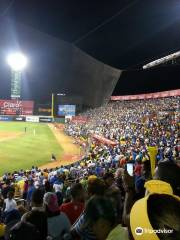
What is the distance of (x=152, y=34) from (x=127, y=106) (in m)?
12.1

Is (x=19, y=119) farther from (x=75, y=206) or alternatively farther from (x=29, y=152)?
(x=75, y=206)

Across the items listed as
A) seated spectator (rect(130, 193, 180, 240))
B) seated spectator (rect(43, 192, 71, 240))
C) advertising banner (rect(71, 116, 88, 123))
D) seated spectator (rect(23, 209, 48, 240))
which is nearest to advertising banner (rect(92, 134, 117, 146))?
advertising banner (rect(71, 116, 88, 123))

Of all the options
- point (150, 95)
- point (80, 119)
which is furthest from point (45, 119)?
point (150, 95)

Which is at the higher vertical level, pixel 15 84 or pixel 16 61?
pixel 16 61

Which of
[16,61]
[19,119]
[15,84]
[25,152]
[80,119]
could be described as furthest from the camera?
[19,119]

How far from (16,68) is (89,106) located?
15624mm

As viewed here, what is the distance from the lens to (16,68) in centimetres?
6544

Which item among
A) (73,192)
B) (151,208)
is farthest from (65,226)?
(151,208)

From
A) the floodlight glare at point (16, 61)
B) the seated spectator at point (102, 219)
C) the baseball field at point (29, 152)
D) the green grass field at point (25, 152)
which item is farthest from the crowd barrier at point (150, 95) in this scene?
the seated spectator at point (102, 219)

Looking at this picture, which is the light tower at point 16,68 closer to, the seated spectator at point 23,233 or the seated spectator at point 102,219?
the seated spectator at point 23,233

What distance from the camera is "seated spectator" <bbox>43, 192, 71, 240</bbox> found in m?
4.32

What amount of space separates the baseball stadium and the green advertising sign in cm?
19

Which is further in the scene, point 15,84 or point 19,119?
point 19,119

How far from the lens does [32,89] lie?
71.6 meters
